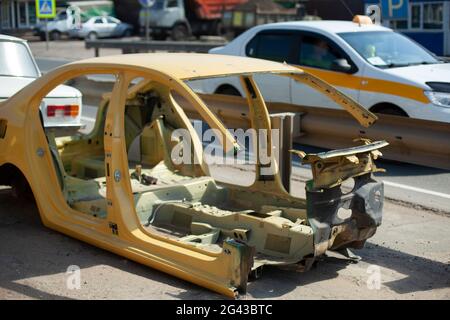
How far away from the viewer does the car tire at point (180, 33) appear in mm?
41312

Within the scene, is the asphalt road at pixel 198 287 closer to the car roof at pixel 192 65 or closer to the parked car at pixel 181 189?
the parked car at pixel 181 189

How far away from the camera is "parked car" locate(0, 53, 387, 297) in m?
4.76

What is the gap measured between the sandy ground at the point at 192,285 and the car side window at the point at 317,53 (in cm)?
437

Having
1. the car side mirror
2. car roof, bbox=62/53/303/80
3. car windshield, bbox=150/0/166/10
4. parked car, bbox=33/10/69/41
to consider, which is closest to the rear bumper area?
car roof, bbox=62/53/303/80

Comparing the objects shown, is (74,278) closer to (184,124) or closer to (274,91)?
(184,124)

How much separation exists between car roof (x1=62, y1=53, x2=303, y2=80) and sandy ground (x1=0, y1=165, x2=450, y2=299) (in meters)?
1.45

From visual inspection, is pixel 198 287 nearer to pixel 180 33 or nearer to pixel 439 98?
pixel 439 98

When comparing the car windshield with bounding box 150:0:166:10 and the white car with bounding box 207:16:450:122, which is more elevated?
the car windshield with bounding box 150:0:166:10

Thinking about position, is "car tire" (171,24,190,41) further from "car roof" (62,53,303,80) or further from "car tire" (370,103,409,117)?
"car roof" (62,53,303,80)

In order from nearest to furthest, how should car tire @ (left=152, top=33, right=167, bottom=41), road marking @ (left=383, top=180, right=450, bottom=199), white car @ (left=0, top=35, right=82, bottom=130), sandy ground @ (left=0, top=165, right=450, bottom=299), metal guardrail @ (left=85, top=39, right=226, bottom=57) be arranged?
sandy ground @ (left=0, top=165, right=450, bottom=299) < road marking @ (left=383, top=180, right=450, bottom=199) < white car @ (left=0, top=35, right=82, bottom=130) < metal guardrail @ (left=85, top=39, right=226, bottom=57) < car tire @ (left=152, top=33, right=167, bottom=41)

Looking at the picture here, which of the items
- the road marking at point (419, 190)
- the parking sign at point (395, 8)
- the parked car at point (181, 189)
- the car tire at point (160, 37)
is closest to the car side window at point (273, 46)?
the road marking at point (419, 190)

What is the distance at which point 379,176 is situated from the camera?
27.6ft
